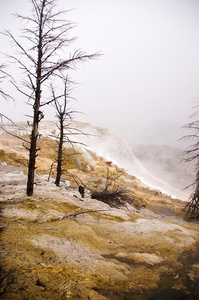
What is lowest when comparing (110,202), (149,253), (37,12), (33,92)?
(110,202)

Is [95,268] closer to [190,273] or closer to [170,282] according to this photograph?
[170,282]

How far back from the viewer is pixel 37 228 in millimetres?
2877

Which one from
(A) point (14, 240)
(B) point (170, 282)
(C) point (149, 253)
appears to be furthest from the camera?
(C) point (149, 253)

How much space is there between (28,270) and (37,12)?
19.4 ft

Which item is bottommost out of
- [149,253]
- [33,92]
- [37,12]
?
[149,253]

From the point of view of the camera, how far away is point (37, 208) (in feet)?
12.9

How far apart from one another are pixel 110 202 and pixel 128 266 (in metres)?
5.14

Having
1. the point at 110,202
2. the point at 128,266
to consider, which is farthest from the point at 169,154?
the point at 128,266

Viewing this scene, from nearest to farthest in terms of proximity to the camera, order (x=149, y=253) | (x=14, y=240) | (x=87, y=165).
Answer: (x=14, y=240) < (x=149, y=253) < (x=87, y=165)

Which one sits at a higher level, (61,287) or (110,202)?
(61,287)

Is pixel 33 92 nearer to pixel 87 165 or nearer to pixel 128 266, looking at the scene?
pixel 128 266

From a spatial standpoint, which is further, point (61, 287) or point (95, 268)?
point (95, 268)

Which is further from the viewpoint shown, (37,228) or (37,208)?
(37,208)

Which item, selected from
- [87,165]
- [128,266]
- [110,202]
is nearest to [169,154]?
[87,165]
